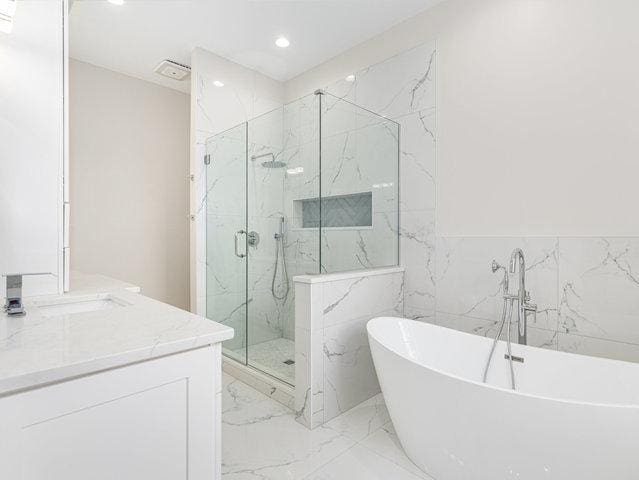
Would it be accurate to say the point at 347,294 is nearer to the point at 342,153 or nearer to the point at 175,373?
the point at 342,153

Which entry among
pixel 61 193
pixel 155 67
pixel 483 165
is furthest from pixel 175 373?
pixel 155 67

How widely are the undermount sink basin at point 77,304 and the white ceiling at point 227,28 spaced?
1.99 m

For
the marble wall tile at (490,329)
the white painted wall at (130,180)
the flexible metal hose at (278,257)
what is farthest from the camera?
the white painted wall at (130,180)

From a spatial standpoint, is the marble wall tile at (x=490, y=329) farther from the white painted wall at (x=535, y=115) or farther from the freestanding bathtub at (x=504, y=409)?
the white painted wall at (x=535, y=115)

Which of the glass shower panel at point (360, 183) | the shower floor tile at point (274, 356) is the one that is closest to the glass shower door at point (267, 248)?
the shower floor tile at point (274, 356)

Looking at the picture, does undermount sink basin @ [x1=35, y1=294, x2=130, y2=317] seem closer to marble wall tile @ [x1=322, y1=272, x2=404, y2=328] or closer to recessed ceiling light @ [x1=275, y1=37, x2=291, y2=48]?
marble wall tile @ [x1=322, y1=272, x2=404, y2=328]

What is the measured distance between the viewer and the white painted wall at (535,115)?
170 cm

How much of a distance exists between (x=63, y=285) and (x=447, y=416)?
181cm

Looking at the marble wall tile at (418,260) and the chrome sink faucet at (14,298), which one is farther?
the marble wall tile at (418,260)

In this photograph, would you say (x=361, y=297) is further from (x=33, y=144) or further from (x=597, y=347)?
(x=33, y=144)

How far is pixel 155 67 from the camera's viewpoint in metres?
3.15

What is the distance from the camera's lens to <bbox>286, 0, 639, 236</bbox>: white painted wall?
5.57ft

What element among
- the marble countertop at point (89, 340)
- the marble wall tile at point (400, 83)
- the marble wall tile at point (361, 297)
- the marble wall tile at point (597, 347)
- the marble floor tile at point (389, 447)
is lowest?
the marble floor tile at point (389, 447)

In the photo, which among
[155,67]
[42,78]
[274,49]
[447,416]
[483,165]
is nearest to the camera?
[447,416]
